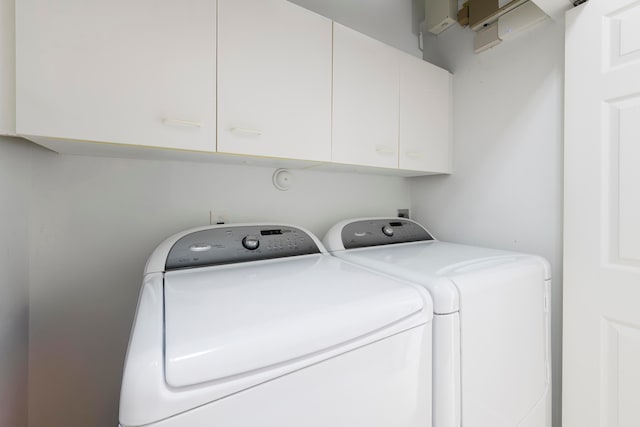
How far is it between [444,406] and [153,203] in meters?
1.35

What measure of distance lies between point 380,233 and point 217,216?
924mm

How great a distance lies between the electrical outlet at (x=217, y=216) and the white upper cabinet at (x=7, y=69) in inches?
27.6

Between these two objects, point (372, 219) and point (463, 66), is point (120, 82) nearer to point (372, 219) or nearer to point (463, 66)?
point (372, 219)

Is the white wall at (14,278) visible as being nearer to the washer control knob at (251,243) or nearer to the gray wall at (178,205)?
the gray wall at (178,205)

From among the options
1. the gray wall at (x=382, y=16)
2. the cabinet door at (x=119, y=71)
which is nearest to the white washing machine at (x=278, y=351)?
the cabinet door at (x=119, y=71)

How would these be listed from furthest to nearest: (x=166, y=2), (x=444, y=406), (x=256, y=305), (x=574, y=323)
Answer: (x=574, y=323) → (x=166, y=2) → (x=444, y=406) → (x=256, y=305)

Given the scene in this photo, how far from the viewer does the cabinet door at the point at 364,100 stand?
1.26 meters

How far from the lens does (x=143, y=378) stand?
0.41 meters

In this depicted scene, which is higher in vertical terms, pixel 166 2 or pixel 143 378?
pixel 166 2

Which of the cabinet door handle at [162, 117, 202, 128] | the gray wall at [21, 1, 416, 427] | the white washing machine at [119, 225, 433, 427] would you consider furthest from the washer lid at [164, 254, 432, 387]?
the cabinet door handle at [162, 117, 202, 128]

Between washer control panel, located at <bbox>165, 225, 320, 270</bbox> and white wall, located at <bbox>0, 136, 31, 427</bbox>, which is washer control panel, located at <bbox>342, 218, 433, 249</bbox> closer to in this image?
washer control panel, located at <bbox>165, 225, 320, 270</bbox>

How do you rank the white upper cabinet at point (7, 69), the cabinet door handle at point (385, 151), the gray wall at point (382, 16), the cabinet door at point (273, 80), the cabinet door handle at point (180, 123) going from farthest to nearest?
1. the gray wall at point (382, 16)
2. the cabinet door handle at point (385, 151)
3. the cabinet door at point (273, 80)
4. the cabinet door handle at point (180, 123)
5. the white upper cabinet at point (7, 69)

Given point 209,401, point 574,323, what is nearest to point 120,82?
point 209,401

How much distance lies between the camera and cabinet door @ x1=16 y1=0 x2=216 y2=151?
75 cm
